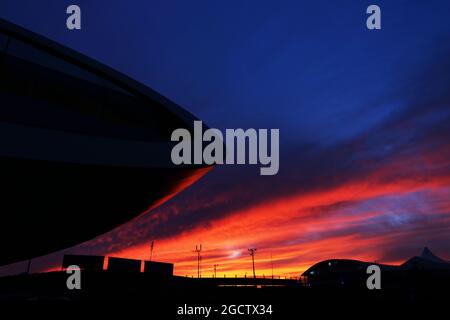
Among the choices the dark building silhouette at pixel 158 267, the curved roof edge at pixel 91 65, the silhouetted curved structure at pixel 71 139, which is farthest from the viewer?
the dark building silhouette at pixel 158 267

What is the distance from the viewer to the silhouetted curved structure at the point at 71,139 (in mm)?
7973

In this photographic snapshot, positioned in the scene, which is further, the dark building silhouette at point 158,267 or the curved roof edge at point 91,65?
the dark building silhouette at point 158,267

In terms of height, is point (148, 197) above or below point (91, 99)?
below

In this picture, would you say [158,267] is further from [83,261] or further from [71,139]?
[71,139]

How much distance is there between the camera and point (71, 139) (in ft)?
26.8

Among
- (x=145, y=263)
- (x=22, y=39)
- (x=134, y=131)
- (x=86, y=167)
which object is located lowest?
(x=145, y=263)

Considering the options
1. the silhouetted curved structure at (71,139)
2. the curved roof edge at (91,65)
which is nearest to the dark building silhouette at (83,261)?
the silhouetted curved structure at (71,139)

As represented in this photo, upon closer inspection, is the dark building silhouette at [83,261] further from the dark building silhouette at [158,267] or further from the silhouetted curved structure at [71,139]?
the silhouetted curved structure at [71,139]

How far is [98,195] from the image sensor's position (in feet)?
33.4

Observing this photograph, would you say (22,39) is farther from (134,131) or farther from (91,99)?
(134,131)

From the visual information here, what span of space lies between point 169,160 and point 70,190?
9.16ft

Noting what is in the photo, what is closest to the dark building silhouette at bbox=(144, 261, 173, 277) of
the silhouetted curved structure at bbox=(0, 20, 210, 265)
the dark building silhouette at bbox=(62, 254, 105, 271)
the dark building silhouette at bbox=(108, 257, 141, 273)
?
the dark building silhouette at bbox=(108, 257, 141, 273)
